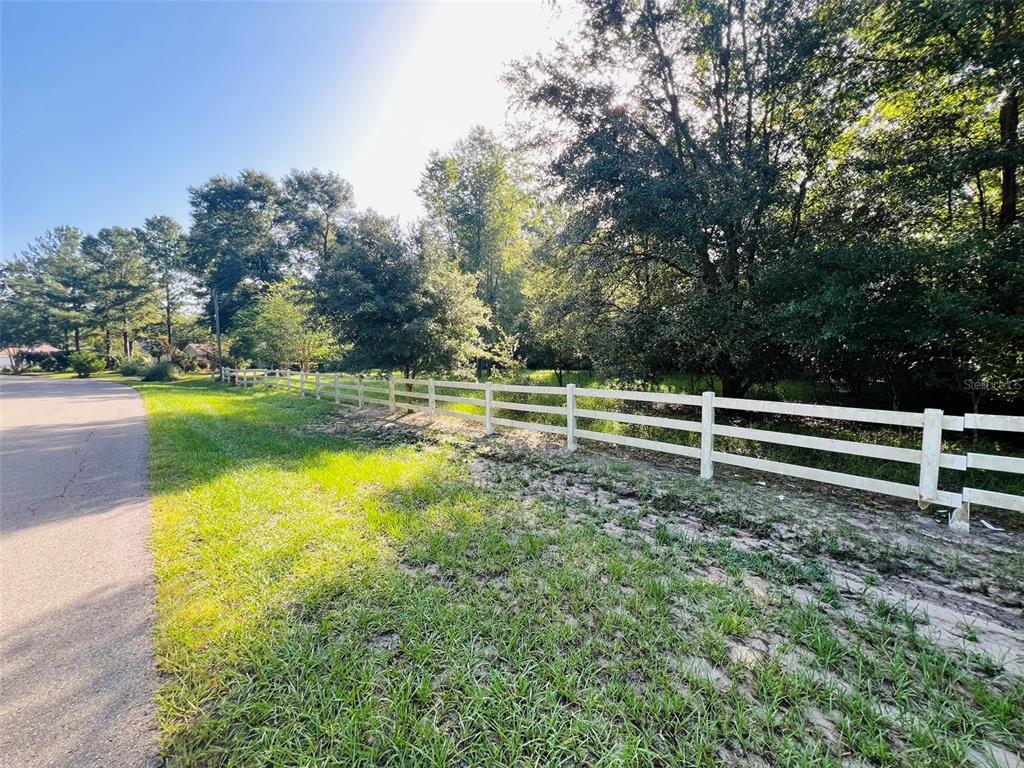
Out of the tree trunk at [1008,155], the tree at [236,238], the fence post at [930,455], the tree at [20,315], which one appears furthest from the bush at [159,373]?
the tree trunk at [1008,155]

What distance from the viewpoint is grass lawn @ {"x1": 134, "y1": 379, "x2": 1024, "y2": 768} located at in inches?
63.9

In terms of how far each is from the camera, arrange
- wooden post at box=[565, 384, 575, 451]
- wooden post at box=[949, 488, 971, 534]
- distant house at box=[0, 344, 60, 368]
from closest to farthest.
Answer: wooden post at box=[949, 488, 971, 534] < wooden post at box=[565, 384, 575, 451] < distant house at box=[0, 344, 60, 368]

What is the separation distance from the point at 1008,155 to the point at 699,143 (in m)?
4.34

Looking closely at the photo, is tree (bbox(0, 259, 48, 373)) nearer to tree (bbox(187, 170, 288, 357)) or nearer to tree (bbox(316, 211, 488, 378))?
tree (bbox(187, 170, 288, 357))

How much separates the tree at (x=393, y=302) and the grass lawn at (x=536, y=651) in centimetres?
703

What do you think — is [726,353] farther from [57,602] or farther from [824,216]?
[57,602]

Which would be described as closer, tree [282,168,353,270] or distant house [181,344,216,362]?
tree [282,168,353,270]

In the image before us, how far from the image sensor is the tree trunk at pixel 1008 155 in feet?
18.0

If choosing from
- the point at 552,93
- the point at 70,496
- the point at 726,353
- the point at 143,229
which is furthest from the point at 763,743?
the point at 143,229

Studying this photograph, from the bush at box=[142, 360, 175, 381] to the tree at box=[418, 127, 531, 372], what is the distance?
21371 millimetres

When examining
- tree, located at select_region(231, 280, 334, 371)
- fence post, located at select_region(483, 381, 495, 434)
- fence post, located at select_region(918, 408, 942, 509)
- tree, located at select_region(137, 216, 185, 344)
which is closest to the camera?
fence post, located at select_region(918, 408, 942, 509)

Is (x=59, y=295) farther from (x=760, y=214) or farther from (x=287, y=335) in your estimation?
(x=760, y=214)

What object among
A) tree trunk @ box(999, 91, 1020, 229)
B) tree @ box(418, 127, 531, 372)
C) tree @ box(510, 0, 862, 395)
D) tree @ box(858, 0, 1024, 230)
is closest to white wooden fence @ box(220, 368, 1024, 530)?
tree @ box(510, 0, 862, 395)

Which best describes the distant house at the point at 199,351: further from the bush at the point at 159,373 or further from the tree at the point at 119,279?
the bush at the point at 159,373
